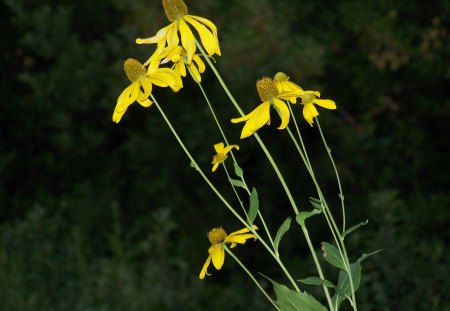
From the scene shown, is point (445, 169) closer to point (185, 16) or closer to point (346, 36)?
point (346, 36)

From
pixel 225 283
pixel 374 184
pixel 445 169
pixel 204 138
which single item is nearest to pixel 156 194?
pixel 204 138

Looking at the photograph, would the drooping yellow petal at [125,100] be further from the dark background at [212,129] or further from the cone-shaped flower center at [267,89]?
the dark background at [212,129]

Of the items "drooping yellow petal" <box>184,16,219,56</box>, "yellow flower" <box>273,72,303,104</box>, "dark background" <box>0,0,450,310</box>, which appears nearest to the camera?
"drooping yellow petal" <box>184,16,219,56</box>

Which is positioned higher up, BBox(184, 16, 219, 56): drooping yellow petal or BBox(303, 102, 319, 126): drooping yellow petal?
BBox(184, 16, 219, 56): drooping yellow petal

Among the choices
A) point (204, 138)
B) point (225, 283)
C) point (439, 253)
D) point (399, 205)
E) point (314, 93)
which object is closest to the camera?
point (314, 93)

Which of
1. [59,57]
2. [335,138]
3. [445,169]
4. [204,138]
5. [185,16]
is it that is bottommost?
[445,169]

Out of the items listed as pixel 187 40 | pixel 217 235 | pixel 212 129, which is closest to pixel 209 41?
pixel 187 40

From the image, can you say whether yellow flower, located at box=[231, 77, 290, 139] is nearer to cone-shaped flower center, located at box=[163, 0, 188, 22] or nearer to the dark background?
cone-shaped flower center, located at box=[163, 0, 188, 22]

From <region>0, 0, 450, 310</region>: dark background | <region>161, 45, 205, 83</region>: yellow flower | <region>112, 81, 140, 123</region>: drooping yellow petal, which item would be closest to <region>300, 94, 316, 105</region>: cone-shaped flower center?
<region>161, 45, 205, 83</region>: yellow flower
